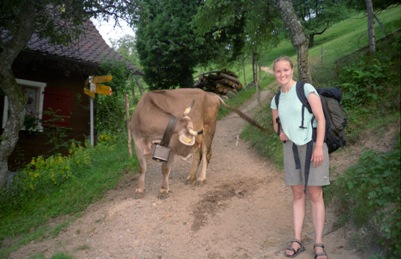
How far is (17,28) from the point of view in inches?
355

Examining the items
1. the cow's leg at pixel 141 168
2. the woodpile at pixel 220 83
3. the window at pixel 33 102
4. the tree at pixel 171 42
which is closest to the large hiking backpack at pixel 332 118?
the cow's leg at pixel 141 168

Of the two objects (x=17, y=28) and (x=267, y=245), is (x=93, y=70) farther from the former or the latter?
(x=267, y=245)

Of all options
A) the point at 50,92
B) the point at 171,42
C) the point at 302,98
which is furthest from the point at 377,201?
→ the point at 171,42

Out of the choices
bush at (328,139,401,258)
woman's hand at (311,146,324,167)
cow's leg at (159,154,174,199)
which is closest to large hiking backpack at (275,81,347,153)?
woman's hand at (311,146,324,167)

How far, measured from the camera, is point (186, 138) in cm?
653

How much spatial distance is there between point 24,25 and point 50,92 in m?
4.70

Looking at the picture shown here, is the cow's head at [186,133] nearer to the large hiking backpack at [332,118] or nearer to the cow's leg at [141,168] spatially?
the cow's leg at [141,168]

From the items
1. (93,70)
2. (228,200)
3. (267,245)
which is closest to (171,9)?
(93,70)

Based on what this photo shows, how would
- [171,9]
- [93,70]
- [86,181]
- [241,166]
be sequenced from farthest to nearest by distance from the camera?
[171,9] → [93,70] → [86,181] → [241,166]

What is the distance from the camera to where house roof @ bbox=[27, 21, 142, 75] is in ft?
39.2

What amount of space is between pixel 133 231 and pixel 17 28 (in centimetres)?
572

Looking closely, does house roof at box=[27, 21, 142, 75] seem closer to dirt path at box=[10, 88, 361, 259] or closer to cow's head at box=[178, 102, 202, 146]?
cow's head at box=[178, 102, 202, 146]

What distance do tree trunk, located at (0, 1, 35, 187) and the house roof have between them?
1.62 meters

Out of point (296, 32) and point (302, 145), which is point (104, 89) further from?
point (302, 145)
